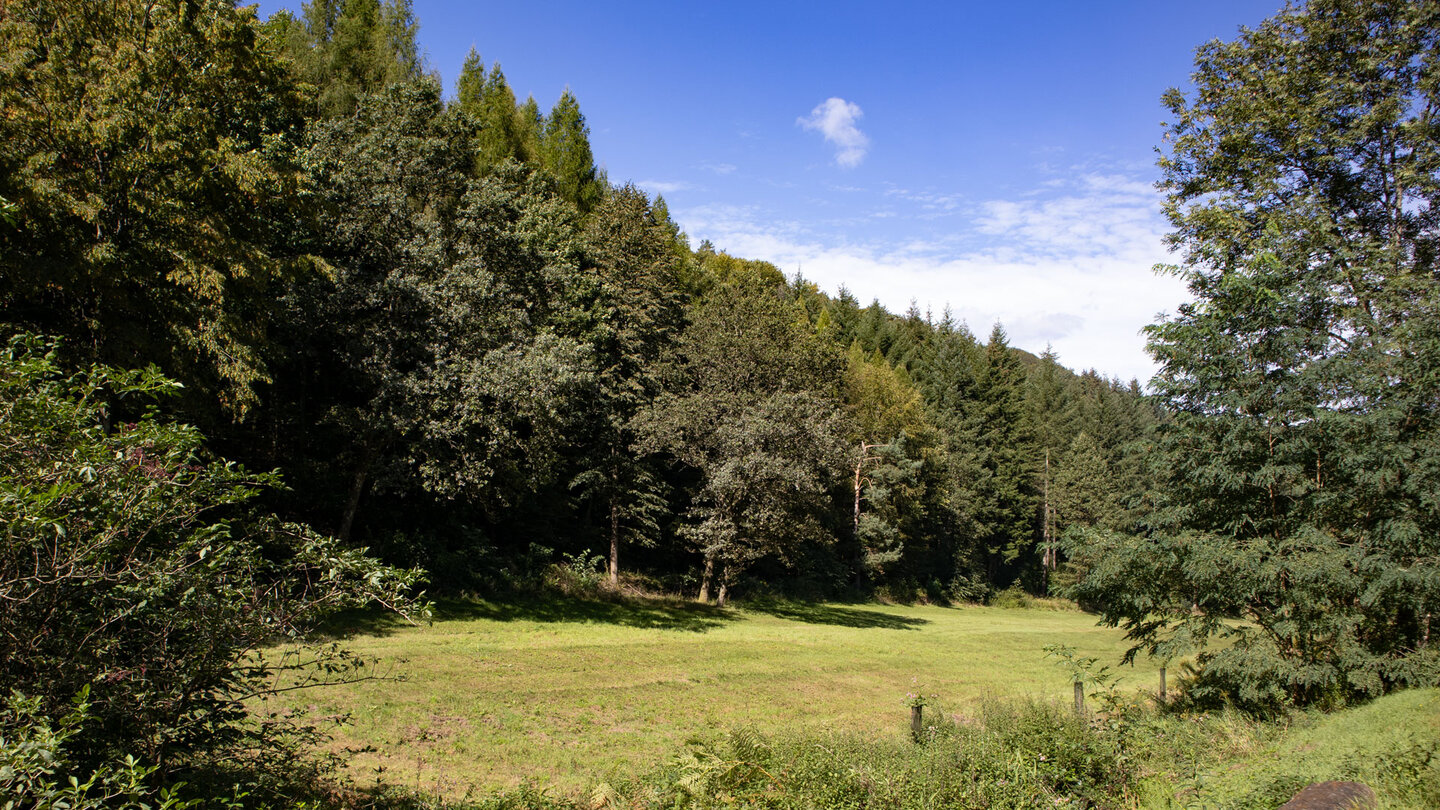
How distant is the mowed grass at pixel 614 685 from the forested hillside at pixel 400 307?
3.54 m

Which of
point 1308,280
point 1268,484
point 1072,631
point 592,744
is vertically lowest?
point 1072,631

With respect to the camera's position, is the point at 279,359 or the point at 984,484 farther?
the point at 984,484

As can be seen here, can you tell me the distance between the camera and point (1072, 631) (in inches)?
1460

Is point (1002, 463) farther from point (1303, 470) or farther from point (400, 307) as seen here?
point (400, 307)

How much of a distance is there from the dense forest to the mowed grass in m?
2.10

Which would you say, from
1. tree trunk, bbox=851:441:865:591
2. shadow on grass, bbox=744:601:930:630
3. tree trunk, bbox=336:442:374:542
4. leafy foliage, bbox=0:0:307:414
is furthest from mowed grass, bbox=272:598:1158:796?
tree trunk, bbox=851:441:865:591

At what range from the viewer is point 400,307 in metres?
18.5

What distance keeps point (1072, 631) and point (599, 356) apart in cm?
2816

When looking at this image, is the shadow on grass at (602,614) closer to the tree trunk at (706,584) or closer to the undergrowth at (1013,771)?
the tree trunk at (706,584)

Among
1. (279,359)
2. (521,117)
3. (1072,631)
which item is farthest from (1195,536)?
(521,117)

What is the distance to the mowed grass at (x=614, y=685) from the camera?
9.66 meters

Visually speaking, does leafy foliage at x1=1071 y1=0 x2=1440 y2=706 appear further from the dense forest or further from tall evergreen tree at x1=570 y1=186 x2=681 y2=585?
tall evergreen tree at x1=570 y1=186 x2=681 y2=585

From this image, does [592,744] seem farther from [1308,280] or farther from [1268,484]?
[1308,280]

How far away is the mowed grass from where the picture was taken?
31.7ft
